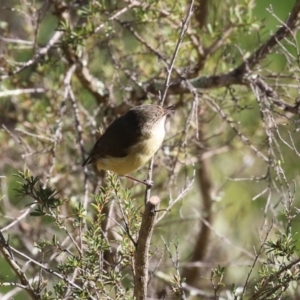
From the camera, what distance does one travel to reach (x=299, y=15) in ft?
12.9

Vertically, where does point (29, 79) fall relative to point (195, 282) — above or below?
above

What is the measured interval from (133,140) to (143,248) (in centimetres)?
154

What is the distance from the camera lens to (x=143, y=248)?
8.39 feet

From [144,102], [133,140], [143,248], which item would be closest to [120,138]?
[133,140]

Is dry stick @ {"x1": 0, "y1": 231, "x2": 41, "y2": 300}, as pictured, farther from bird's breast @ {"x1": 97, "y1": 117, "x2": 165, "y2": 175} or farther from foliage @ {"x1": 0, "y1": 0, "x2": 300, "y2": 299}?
bird's breast @ {"x1": 97, "y1": 117, "x2": 165, "y2": 175}

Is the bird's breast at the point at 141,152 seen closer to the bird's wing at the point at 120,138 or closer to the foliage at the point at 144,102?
the bird's wing at the point at 120,138

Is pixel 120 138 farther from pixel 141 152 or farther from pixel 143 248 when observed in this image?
pixel 143 248

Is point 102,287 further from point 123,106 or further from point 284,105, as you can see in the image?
point 123,106

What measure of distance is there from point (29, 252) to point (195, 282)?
1768 millimetres

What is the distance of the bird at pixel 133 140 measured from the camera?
13.0 ft

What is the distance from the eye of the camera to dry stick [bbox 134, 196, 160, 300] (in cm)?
253

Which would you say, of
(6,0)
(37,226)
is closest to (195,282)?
(37,226)

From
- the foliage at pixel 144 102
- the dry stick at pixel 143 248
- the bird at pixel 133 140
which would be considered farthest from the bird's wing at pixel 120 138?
the dry stick at pixel 143 248

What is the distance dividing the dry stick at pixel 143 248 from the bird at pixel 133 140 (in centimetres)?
136
